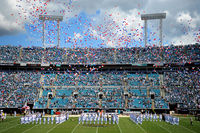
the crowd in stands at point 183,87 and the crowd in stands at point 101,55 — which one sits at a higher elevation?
the crowd in stands at point 101,55

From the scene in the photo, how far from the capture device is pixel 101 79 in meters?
44.8

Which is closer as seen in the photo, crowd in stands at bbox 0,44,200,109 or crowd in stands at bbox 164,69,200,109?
crowd in stands at bbox 164,69,200,109

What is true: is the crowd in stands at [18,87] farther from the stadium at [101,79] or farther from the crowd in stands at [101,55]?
the crowd in stands at [101,55]

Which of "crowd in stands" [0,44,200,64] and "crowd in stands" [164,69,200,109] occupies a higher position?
"crowd in stands" [0,44,200,64]

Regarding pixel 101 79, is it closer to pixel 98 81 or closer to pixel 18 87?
pixel 98 81

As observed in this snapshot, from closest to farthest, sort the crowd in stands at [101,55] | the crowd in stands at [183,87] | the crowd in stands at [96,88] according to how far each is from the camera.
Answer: the crowd in stands at [183,87]
the crowd in stands at [96,88]
the crowd in stands at [101,55]

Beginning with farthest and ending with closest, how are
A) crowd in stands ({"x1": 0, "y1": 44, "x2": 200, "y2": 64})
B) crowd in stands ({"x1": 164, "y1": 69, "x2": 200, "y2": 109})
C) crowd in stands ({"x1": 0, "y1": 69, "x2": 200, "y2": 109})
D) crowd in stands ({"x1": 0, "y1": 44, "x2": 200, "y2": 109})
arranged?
crowd in stands ({"x1": 0, "y1": 44, "x2": 200, "y2": 64}) < crowd in stands ({"x1": 0, "y1": 44, "x2": 200, "y2": 109}) < crowd in stands ({"x1": 0, "y1": 69, "x2": 200, "y2": 109}) < crowd in stands ({"x1": 164, "y1": 69, "x2": 200, "y2": 109})

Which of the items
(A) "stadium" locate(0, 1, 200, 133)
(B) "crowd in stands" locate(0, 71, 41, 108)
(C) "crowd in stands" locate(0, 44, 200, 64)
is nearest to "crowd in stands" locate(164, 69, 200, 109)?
(A) "stadium" locate(0, 1, 200, 133)

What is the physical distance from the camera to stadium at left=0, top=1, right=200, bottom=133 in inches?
1502

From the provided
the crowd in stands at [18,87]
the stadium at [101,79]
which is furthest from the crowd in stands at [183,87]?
the crowd in stands at [18,87]

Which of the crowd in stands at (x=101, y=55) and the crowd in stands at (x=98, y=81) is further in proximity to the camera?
the crowd in stands at (x=101, y=55)

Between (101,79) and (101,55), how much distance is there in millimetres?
5838

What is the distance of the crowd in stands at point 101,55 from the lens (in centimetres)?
4572

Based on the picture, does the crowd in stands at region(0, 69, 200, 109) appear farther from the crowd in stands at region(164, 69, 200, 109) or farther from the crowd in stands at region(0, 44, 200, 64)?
the crowd in stands at region(0, 44, 200, 64)
